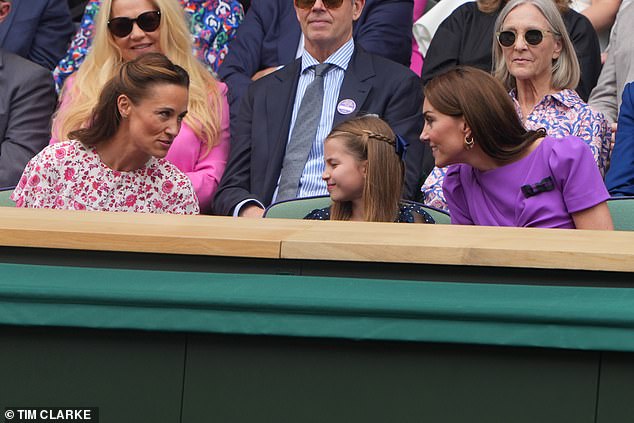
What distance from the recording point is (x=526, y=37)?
4180mm

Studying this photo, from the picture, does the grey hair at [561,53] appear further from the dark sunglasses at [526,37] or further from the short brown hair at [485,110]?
the short brown hair at [485,110]

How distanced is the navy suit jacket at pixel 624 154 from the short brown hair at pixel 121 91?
164cm

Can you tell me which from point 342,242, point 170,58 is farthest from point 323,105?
point 342,242

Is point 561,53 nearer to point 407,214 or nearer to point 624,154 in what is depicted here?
point 624,154

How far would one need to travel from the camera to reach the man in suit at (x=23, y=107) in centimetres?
443

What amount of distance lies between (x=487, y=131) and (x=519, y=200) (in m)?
0.23

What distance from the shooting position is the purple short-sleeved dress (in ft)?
10.2

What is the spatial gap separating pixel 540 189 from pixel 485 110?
29 cm

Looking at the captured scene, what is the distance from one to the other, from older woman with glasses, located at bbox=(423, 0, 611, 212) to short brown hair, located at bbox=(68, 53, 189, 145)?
1.11 meters

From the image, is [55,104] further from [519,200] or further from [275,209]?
[519,200]

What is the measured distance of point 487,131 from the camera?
3145mm

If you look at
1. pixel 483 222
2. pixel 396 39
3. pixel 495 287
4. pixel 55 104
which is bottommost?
pixel 495 287

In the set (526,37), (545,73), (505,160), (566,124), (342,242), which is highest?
(526,37)

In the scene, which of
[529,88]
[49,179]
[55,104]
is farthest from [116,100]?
[529,88]
